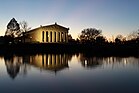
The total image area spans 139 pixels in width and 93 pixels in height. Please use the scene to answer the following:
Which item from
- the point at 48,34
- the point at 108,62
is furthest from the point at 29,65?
the point at 48,34

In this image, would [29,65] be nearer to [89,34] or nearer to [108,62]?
[108,62]

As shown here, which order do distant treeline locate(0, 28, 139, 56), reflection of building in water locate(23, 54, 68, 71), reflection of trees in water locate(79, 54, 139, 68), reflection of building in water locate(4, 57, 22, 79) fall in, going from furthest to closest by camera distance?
distant treeline locate(0, 28, 139, 56) → reflection of trees in water locate(79, 54, 139, 68) → reflection of building in water locate(23, 54, 68, 71) → reflection of building in water locate(4, 57, 22, 79)

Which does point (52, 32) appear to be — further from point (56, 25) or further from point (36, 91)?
point (36, 91)

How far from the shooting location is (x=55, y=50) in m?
89.6

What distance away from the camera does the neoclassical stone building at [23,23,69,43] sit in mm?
117750

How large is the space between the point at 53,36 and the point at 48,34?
282cm

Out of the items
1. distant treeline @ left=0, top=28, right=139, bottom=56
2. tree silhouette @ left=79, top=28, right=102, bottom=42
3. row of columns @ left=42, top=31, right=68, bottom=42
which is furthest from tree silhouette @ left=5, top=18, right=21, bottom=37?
tree silhouette @ left=79, top=28, right=102, bottom=42

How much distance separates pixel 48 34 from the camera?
119938 millimetres

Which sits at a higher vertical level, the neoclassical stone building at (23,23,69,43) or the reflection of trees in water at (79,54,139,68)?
the neoclassical stone building at (23,23,69,43)

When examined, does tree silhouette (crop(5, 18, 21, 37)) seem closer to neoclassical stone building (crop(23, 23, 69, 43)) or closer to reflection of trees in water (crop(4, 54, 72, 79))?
neoclassical stone building (crop(23, 23, 69, 43))

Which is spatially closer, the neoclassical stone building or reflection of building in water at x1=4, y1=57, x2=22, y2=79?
reflection of building in water at x1=4, y1=57, x2=22, y2=79

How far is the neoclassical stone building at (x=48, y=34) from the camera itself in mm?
117750

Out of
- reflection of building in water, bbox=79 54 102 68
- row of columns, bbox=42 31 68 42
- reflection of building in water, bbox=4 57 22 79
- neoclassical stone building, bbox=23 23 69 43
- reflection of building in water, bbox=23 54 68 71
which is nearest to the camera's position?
reflection of building in water, bbox=4 57 22 79

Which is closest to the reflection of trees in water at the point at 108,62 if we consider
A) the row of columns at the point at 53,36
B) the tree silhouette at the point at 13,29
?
the row of columns at the point at 53,36
